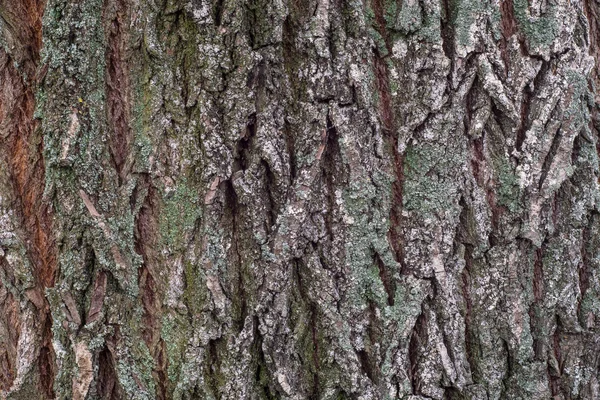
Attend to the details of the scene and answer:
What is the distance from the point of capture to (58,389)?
1410 millimetres

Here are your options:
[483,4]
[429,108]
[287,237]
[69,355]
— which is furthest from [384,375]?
[483,4]

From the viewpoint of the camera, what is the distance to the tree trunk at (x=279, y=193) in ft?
4.53

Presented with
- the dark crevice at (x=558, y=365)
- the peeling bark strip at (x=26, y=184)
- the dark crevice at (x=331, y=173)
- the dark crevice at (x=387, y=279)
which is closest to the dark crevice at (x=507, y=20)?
the dark crevice at (x=331, y=173)

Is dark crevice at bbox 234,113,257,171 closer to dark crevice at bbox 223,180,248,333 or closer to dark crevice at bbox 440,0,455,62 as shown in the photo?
dark crevice at bbox 223,180,248,333

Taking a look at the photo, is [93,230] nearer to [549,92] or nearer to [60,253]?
[60,253]

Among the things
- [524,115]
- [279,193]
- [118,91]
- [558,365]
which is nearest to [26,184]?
[118,91]

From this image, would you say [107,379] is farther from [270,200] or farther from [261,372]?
[270,200]

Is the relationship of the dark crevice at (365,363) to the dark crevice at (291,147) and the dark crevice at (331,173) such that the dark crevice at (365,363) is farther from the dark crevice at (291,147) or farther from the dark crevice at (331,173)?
the dark crevice at (291,147)

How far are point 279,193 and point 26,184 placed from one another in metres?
Result: 0.65

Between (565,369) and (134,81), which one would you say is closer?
(134,81)

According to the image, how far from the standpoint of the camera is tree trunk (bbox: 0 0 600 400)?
4.53 ft

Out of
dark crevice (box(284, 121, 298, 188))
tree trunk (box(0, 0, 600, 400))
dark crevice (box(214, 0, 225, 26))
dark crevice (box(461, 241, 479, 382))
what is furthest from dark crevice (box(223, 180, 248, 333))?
dark crevice (box(461, 241, 479, 382))

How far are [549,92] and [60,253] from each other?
1285 mm

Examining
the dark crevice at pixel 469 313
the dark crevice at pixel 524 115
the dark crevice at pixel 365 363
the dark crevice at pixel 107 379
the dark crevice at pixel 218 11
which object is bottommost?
the dark crevice at pixel 107 379
